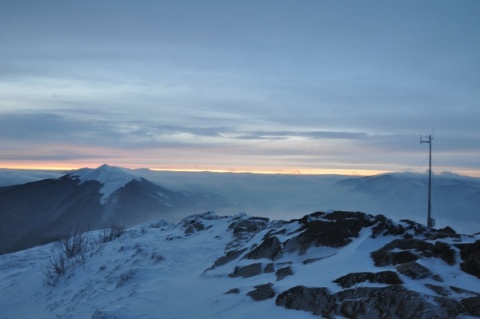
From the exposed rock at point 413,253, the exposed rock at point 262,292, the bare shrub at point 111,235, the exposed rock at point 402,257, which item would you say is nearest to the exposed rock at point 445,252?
the exposed rock at point 413,253

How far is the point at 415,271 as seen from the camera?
1298 centimetres

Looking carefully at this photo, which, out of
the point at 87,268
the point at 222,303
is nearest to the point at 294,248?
the point at 222,303

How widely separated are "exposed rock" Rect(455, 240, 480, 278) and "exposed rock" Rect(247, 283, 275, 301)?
6.68 metres

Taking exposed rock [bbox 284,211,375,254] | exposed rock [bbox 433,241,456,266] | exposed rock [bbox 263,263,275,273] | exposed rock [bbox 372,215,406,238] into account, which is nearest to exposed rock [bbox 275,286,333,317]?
exposed rock [bbox 263,263,275,273]

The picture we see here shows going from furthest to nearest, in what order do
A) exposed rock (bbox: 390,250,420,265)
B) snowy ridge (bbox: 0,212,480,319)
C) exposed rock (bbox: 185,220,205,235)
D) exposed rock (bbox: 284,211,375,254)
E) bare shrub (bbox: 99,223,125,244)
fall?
bare shrub (bbox: 99,223,125,244) < exposed rock (bbox: 185,220,205,235) < exposed rock (bbox: 284,211,375,254) < exposed rock (bbox: 390,250,420,265) < snowy ridge (bbox: 0,212,480,319)

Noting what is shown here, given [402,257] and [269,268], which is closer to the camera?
[402,257]

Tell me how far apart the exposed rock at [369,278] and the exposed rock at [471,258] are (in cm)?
250

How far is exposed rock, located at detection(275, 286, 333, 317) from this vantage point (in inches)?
509

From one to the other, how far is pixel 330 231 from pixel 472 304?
9.24 meters

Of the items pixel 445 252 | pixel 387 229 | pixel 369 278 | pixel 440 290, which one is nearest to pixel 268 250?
pixel 387 229

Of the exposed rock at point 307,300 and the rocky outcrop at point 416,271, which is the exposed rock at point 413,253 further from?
the exposed rock at point 307,300

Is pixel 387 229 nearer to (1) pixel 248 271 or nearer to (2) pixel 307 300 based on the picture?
(1) pixel 248 271

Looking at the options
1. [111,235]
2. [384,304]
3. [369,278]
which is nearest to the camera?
[384,304]

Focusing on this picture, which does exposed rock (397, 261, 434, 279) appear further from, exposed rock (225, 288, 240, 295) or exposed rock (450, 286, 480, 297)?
exposed rock (225, 288, 240, 295)
